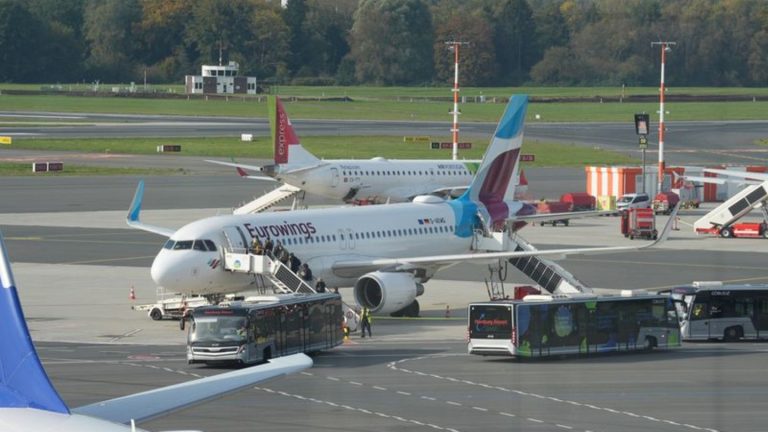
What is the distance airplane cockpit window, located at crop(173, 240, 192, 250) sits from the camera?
5212 cm

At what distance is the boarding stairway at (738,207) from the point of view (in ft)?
277

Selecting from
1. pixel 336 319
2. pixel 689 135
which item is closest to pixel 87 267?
pixel 336 319

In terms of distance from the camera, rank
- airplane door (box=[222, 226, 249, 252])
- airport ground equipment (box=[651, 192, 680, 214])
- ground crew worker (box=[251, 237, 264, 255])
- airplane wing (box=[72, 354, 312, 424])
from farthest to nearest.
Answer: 1. airport ground equipment (box=[651, 192, 680, 214])
2. ground crew worker (box=[251, 237, 264, 255])
3. airplane door (box=[222, 226, 249, 252])
4. airplane wing (box=[72, 354, 312, 424])

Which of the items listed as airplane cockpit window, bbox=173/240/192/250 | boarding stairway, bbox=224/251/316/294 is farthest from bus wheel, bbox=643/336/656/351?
airplane cockpit window, bbox=173/240/192/250

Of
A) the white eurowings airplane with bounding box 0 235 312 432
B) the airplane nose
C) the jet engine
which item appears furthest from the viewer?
the jet engine

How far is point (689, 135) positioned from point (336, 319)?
139384 mm

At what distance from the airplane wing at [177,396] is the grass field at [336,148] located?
394 feet

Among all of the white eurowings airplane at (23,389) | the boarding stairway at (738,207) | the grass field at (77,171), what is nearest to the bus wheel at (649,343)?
the white eurowings airplane at (23,389)

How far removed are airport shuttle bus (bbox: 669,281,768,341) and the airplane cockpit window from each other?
58.5ft

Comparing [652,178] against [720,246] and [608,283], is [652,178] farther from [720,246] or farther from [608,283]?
[608,283]

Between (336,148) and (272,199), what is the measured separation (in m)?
58.4

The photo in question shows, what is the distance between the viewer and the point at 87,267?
6888cm

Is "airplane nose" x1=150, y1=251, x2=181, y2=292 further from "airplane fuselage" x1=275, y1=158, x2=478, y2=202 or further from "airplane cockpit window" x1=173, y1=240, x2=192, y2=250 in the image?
"airplane fuselage" x1=275, y1=158, x2=478, y2=202

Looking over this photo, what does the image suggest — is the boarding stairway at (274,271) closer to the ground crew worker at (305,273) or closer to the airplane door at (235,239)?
the airplane door at (235,239)
